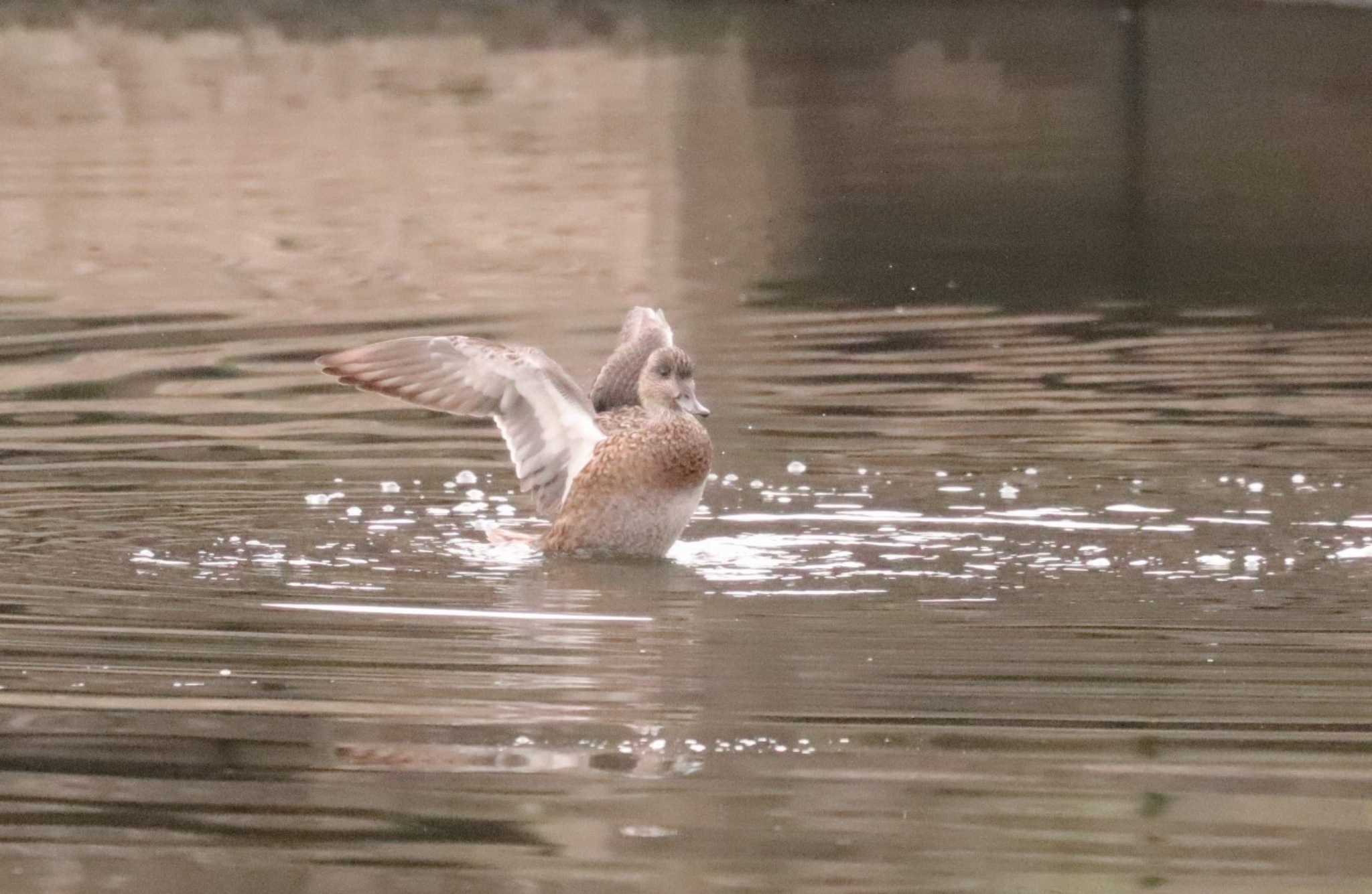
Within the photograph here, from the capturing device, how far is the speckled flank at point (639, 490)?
8227mm

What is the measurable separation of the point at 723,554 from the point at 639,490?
11.8 inches

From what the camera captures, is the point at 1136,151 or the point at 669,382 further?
the point at 1136,151

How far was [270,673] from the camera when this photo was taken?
650 centimetres

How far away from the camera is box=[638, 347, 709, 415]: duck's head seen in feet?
27.4

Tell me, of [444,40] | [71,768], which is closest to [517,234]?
[71,768]

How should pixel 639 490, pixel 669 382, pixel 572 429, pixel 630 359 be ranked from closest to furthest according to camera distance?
pixel 639 490 → pixel 669 382 → pixel 572 429 → pixel 630 359

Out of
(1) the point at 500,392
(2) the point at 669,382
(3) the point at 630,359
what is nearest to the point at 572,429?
(1) the point at 500,392

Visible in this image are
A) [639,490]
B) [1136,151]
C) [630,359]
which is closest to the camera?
[639,490]

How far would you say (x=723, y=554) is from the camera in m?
8.30

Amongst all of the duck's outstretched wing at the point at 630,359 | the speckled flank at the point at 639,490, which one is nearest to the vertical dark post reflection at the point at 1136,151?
the duck's outstretched wing at the point at 630,359

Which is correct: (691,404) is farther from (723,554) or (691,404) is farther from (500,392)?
(500,392)

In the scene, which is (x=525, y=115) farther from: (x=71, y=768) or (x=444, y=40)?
(x=71, y=768)

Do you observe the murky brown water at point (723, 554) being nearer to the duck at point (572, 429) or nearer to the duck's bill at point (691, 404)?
the duck at point (572, 429)

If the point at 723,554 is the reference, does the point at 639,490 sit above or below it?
above
